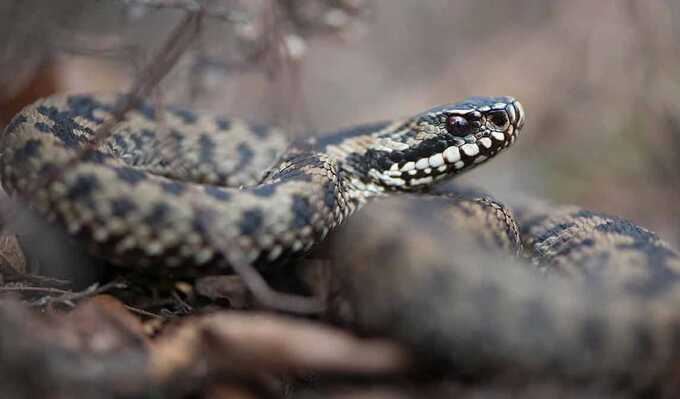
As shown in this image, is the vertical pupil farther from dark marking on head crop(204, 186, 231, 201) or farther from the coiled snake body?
dark marking on head crop(204, 186, 231, 201)

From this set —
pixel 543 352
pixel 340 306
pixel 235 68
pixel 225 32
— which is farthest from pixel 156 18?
pixel 543 352

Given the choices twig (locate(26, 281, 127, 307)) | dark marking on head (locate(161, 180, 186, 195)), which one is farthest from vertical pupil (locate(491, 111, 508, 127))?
twig (locate(26, 281, 127, 307))

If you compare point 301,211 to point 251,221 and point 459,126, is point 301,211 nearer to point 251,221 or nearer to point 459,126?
point 251,221

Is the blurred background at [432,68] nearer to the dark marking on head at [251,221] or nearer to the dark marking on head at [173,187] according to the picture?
the dark marking on head at [173,187]

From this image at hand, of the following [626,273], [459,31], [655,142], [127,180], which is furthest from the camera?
[459,31]

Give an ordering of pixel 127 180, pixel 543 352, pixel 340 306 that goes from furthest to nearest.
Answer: pixel 127 180
pixel 340 306
pixel 543 352

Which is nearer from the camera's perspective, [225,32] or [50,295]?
[50,295]

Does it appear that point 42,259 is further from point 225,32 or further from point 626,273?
point 225,32
